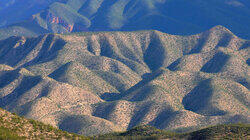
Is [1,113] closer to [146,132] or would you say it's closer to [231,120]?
[146,132]

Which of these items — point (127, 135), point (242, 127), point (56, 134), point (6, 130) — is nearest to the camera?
point (6, 130)

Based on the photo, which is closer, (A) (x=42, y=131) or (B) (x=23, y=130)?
(B) (x=23, y=130)

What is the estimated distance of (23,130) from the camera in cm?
9862

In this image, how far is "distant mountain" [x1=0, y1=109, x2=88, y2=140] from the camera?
312ft

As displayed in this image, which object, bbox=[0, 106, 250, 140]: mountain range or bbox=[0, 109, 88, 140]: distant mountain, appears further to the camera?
bbox=[0, 106, 250, 140]: mountain range

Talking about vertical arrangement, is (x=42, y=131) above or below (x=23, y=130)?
below

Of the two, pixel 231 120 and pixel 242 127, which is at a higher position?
pixel 242 127

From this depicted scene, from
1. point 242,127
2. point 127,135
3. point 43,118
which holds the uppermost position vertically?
point 242,127

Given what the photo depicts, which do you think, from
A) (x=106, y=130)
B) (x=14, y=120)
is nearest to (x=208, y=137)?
(x=14, y=120)

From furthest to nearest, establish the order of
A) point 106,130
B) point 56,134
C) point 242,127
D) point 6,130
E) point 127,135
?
point 106,130
point 127,135
point 242,127
point 56,134
point 6,130

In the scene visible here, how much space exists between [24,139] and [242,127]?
46832 millimetres

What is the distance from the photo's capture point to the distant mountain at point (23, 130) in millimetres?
95125

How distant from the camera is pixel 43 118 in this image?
7869 inches

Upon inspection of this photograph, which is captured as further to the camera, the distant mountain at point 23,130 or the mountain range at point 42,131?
the mountain range at point 42,131
